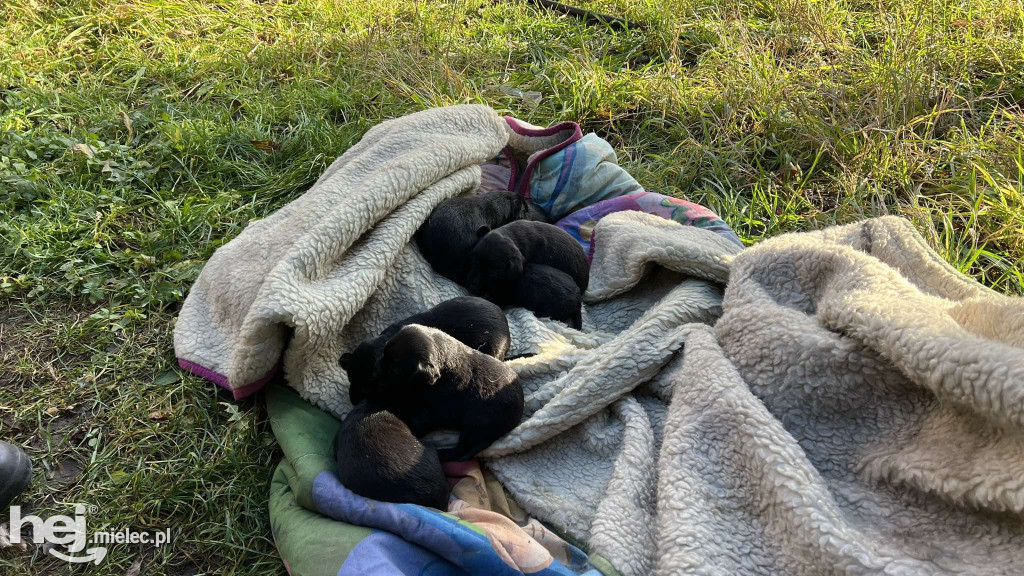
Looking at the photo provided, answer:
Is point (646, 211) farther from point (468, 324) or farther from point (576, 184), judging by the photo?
point (468, 324)

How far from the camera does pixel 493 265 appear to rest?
126 inches

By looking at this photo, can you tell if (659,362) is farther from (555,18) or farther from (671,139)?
(555,18)

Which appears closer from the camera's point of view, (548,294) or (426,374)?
(426,374)

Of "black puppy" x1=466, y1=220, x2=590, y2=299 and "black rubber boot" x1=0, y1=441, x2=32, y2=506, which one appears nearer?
"black rubber boot" x1=0, y1=441, x2=32, y2=506

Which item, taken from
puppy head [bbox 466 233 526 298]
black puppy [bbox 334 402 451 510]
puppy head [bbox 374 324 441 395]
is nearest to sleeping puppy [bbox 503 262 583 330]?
puppy head [bbox 466 233 526 298]

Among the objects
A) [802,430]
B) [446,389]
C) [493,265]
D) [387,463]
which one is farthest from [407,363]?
[802,430]

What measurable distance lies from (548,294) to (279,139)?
233 cm

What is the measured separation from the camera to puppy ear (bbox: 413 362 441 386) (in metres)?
2.49

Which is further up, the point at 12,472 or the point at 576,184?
the point at 576,184

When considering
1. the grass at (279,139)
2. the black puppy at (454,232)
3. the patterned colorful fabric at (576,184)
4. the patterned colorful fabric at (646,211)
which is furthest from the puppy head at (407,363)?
the patterned colorful fabric at (576,184)

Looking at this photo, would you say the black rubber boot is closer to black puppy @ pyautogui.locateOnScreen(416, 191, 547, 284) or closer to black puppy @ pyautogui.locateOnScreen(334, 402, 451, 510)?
black puppy @ pyautogui.locateOnScreen(334, 402, 451, 510)

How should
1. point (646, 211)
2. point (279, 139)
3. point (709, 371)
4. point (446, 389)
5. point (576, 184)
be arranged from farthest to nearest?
point (279, 139)
point (576, 184)
point (646, 211)
point (446, 389)
point (709, 371)

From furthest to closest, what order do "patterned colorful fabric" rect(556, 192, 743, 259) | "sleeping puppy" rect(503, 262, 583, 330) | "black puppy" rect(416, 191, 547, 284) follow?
"patterned colorful fabric" rect(556, 192, 743, 259), "black puppy" rect(416, 191, 547, 284), "sleeping puppy" rect(503, 262, 583, 330)

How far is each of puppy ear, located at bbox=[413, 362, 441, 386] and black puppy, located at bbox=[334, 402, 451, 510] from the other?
156 millimetres
